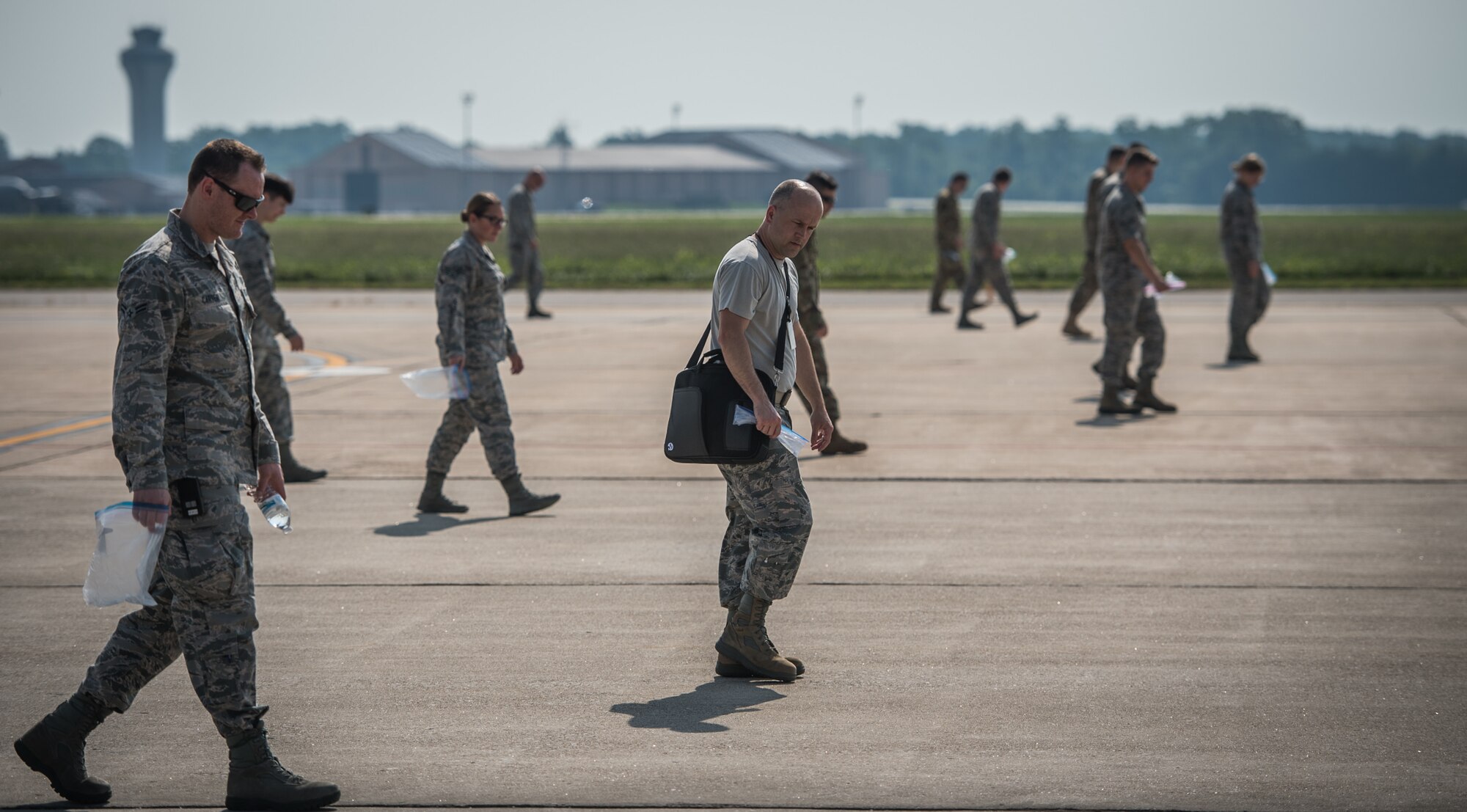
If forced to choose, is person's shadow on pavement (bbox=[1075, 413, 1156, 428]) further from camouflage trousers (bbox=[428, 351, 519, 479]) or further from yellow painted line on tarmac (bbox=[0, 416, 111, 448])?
yellow painted line on tarmac (bbox=[0, 416, 111, 448])

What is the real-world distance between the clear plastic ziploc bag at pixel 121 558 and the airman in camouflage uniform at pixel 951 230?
15.6 metres

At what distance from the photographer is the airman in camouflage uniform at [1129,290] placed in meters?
11.7

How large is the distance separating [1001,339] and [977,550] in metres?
10.9

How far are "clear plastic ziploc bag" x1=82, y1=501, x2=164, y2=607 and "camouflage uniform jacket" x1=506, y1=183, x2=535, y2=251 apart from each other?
Answer: 1556cm

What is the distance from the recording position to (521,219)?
20.1 m

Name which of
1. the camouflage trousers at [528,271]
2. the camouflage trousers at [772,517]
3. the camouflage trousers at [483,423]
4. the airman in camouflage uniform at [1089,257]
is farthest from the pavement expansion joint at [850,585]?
the camouflage trousers at [528,271]

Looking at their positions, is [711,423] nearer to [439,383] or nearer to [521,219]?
[439,383]

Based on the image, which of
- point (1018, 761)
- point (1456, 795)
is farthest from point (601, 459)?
point (1456, 795)

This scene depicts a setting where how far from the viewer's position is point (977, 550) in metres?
7.55

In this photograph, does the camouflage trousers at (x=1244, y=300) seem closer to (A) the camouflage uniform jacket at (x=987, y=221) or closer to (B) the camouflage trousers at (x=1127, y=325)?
(B) the camouflage trousers at (x=1127, y=325)

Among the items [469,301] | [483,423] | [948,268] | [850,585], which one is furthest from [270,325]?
[948,268]

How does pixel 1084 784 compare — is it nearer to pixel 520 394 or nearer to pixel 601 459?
pixel 601 459

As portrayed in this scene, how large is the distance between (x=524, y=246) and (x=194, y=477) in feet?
54.6

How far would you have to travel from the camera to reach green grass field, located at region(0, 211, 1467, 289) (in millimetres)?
31484
